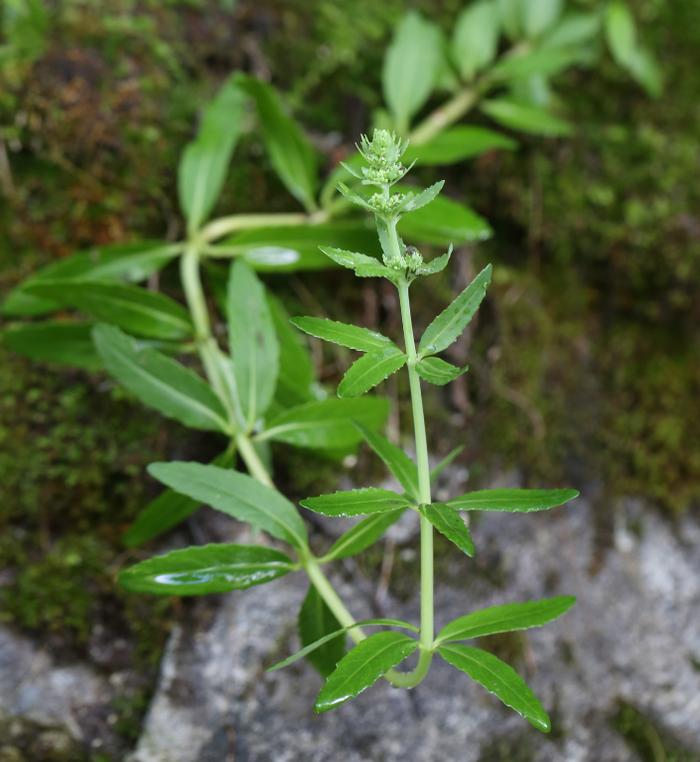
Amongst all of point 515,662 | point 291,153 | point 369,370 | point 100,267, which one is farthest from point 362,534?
point 291,153

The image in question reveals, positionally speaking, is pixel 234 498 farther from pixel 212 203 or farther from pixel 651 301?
pixel 651 301

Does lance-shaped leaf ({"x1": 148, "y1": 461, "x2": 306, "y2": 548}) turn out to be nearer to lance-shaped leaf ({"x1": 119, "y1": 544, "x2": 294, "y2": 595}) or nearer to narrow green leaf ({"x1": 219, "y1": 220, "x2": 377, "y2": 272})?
lance-shaped leaf ({"x1": 119, "y1": 544, "x2": 294, "y2": 595})

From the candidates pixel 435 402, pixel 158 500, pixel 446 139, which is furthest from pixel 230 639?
pixel 446 139

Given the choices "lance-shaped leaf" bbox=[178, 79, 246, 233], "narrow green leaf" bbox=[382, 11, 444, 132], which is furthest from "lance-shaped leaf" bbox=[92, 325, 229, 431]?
"narrow green leaf" bbox=[382, 11, 444, 132]

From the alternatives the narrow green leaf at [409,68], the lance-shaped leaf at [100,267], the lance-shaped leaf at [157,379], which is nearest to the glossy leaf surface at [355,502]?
the lance-shaped leaf at [157,379]

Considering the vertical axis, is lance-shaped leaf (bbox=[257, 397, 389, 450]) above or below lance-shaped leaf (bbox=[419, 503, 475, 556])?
above

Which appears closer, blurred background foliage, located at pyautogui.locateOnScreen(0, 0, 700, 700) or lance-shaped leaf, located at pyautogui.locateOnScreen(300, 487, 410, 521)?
lance-shaped leaf, located at pyautogui.locateOnScreen(300, 487, 410, 521)
